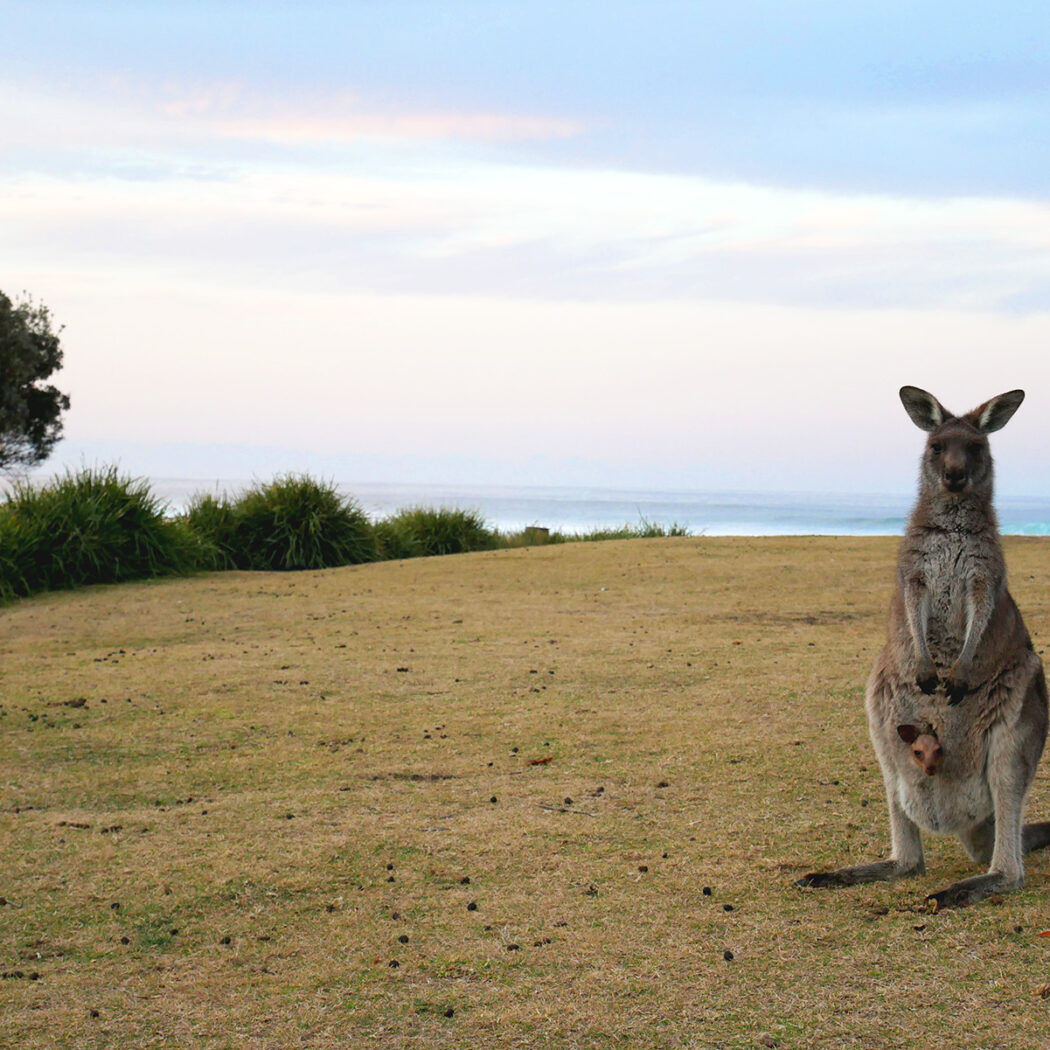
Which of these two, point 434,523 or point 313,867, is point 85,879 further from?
point 434,523

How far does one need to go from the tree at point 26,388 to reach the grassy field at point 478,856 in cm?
2275

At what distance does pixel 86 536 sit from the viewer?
13961mm

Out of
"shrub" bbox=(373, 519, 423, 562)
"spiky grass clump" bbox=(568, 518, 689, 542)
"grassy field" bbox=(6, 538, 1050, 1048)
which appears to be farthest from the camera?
"spiky grass clump" bbox=(568, 518, 689, 542)

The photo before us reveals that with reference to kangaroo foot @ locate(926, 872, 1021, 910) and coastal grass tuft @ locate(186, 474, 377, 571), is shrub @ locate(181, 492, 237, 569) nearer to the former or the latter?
coastal grass tuft @ locate(186, 474, 377, 571)

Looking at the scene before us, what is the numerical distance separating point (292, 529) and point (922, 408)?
13.5 metres

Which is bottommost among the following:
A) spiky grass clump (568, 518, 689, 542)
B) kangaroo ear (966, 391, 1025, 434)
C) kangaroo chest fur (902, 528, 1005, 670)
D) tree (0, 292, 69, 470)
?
kangaroo chest fur (902, 528, 1005, 670)

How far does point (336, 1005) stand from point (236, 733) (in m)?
3.48

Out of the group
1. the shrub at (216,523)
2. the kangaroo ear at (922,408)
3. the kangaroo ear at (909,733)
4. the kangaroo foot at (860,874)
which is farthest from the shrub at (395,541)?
the kangaroo ear at (909,733)

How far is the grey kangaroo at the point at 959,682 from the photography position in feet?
11.6

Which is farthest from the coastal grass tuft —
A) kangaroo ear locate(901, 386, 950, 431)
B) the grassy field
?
kangaroo ear locate(901, 386, 950, 431)

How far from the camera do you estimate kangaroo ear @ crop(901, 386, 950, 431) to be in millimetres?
3941

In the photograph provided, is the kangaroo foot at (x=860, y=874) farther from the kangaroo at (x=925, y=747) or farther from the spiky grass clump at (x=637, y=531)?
the spiky grass clump at (x=637, y=531)

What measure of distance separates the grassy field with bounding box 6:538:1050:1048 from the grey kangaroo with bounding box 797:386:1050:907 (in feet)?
0.60

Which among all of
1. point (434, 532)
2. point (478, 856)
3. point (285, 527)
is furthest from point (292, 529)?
point (478, 856)
